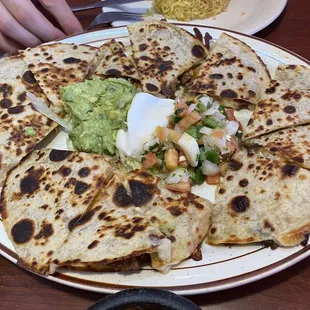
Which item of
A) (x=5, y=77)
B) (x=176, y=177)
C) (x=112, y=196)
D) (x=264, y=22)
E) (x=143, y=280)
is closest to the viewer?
(x=143, y=280)

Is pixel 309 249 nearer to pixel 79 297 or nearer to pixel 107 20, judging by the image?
pixel 79 297

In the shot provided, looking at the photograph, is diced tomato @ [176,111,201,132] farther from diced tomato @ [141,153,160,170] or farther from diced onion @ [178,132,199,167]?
diced tomato @ [141,153,160,170]

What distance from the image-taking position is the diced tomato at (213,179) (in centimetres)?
256

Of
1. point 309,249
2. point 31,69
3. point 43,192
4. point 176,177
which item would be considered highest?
point 31,69

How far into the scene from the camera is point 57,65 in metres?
3.19

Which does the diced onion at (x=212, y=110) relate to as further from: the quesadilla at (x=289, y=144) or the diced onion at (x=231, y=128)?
the quesadilla at (x=289, y=144)

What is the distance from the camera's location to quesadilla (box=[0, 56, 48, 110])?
2973mm

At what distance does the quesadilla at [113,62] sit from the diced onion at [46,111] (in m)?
0.46

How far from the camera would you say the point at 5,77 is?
10.1 feet

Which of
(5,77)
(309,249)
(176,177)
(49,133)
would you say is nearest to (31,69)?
(5,77)

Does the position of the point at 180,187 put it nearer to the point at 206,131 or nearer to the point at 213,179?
the point at 213,179

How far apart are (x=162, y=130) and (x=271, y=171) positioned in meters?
0.65

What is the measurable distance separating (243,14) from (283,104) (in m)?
1.42

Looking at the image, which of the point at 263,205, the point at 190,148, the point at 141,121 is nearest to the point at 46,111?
the point at 141,121
